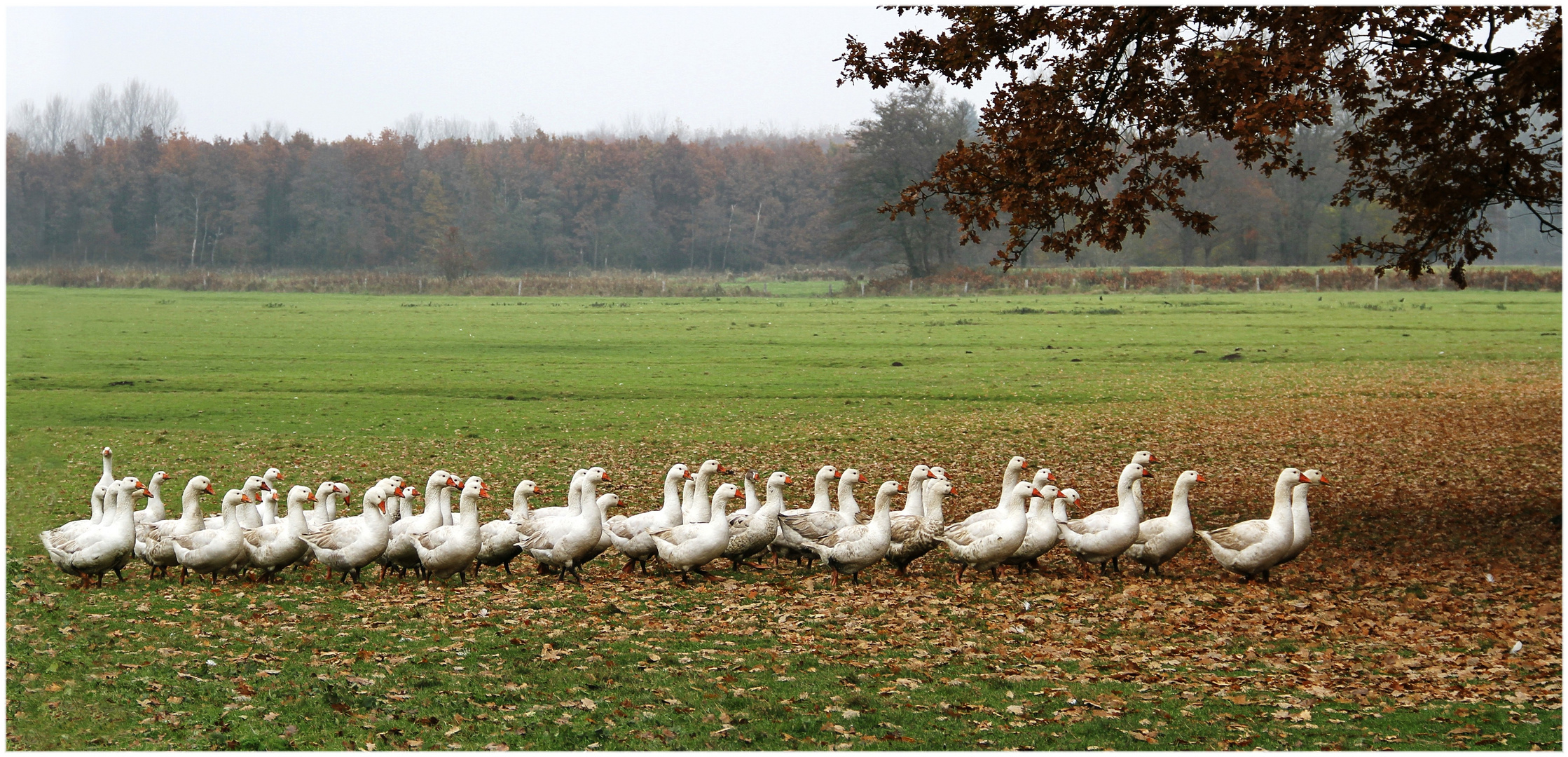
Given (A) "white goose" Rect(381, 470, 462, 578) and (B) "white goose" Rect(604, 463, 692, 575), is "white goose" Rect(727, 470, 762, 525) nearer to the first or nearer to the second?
(B) "white goose" Rect(604, 463, 692, 575)

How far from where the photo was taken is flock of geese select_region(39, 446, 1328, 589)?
38.3ft

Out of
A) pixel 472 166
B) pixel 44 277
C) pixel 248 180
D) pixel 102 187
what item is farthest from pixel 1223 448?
pixel 472 166

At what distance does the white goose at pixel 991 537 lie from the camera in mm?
11828

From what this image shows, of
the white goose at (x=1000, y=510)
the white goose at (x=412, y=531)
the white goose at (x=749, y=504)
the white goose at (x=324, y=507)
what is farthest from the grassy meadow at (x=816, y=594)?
the white goose at (x=324, y=507)

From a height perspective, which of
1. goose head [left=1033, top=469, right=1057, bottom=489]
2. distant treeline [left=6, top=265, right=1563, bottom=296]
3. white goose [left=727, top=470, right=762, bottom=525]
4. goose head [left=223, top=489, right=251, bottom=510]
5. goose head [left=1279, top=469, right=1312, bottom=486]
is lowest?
white goose [left=727, top=470, right=762, bottom=525]

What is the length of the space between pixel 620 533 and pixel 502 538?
1166mm

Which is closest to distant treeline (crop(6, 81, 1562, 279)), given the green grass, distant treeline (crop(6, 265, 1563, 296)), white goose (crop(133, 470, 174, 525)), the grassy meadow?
distant treeline (crop(6, 265, 1563, 296))

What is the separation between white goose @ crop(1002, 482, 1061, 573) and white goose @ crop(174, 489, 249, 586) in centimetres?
736

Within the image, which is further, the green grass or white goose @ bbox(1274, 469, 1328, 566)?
the green grass

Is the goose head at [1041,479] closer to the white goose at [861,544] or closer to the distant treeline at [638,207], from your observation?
the white goose at [861,544]

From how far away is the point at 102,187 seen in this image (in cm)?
4253

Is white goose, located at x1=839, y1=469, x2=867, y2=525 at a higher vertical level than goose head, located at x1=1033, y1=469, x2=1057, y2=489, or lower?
lower

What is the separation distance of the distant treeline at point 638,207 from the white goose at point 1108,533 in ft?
201

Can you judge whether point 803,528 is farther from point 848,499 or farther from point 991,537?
point 991,537
